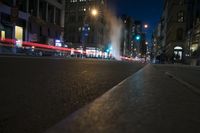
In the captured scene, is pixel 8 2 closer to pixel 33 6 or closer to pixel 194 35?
pixel 33 6

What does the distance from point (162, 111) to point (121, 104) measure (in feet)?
1.23

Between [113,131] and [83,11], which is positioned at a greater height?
[83,11]

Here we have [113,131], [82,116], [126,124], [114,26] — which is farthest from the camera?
[114,26]

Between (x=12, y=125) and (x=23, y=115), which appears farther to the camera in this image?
(x=23, y=115)

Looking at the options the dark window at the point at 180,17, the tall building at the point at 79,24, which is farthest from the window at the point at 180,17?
the tall building at the point at 79,24

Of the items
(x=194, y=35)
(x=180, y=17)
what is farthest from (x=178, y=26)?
(x=194, y=35)

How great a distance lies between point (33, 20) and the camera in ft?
178

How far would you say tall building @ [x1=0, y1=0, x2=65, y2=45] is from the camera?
1777 inches

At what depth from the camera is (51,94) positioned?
10.4 feet

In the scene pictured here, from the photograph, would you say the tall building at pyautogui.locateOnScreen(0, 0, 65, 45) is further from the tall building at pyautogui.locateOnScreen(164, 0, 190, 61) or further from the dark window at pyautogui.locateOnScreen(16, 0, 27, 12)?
the tall building at pyautogui.locateOnScreen(164, 0, 190, 61)

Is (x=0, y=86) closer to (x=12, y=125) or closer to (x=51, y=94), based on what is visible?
(x=51, y=94)

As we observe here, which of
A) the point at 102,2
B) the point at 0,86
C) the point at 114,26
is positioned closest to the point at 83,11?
the point at 102,2

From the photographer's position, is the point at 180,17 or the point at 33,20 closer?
the point at 33,20

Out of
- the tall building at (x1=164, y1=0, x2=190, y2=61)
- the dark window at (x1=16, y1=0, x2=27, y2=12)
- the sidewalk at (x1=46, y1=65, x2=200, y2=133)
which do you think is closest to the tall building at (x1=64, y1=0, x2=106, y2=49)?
the tall building at (x1=164, y1=0, x2=190, y2=61)
